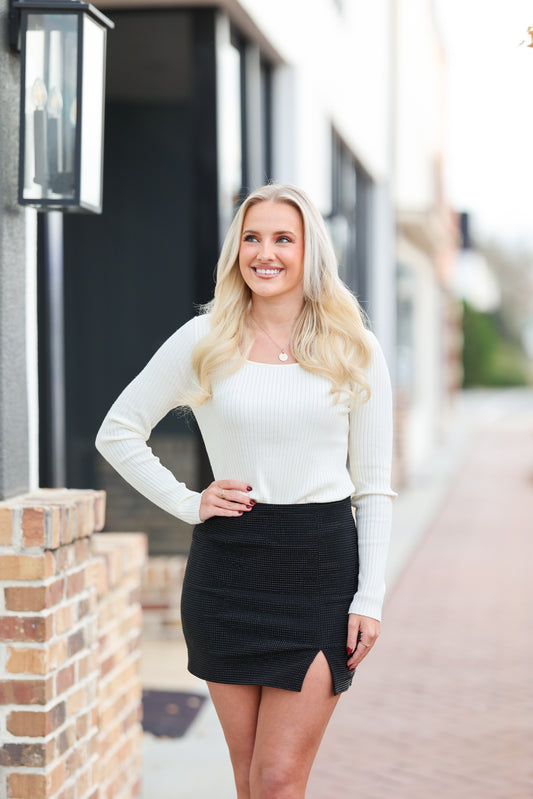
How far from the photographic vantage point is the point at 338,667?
8.57 feet

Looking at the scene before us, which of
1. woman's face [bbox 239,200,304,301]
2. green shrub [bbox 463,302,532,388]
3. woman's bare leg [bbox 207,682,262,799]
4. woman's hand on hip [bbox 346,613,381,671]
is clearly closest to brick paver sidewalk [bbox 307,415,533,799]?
woman's bare leg [bbox 207,682,262,799]

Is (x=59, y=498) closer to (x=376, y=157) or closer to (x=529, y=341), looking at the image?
(x=376, y=157)

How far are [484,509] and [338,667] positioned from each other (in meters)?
10.6

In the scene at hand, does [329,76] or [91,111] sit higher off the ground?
[329,76]

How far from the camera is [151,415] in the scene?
2.77m

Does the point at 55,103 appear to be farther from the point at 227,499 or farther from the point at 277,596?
the point at 277,596

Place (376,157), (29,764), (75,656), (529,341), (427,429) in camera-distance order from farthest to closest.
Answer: (529,341), (427,429), (376,157), (75,656), (29,764)

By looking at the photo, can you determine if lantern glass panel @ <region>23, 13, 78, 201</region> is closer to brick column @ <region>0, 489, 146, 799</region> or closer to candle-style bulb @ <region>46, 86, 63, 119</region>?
candle-style bulb @ <region>46, 86, 63, 119</region>

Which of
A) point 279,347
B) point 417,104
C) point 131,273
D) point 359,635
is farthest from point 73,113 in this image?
point 417,104

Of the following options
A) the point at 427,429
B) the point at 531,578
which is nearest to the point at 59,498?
the point at 531,578

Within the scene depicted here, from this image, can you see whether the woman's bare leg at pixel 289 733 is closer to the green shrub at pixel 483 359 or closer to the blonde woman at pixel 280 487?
the blonde woman at pixel 280 487

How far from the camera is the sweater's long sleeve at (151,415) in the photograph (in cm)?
274

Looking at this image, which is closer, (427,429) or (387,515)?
(387,515)

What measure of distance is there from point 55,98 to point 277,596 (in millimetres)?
1460
